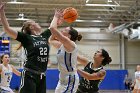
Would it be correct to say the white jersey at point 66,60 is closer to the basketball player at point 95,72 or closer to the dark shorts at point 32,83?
the dark shorts at point 32,83

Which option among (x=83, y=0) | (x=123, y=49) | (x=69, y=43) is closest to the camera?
(x=69, y=43)

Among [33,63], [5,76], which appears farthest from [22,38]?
[5,76]

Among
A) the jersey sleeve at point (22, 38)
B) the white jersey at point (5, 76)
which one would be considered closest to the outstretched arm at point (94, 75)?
the jersey sleeve at point (22, 38)

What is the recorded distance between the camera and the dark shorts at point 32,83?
461 centimetres

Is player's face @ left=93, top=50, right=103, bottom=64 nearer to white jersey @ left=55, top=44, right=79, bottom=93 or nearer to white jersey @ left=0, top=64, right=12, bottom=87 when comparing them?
white jersey @ left=55, top=44, right=79, bottom=93

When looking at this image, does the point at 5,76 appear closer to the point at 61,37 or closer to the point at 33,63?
the point at 33,63

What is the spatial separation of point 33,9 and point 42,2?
2.19 meters

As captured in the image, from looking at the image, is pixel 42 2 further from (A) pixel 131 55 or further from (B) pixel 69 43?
(B) pixel 69 43

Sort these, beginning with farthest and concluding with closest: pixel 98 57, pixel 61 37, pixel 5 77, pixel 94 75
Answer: pixel 5 77, pixel 98 57, pixel 94 75, pixel 61 37

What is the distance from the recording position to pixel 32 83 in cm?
463

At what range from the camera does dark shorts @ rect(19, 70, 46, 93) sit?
461 cm

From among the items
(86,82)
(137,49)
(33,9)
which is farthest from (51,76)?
(86,82)

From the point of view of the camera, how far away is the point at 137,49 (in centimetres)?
2556

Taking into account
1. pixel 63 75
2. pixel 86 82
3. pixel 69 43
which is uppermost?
pixel 69 43
